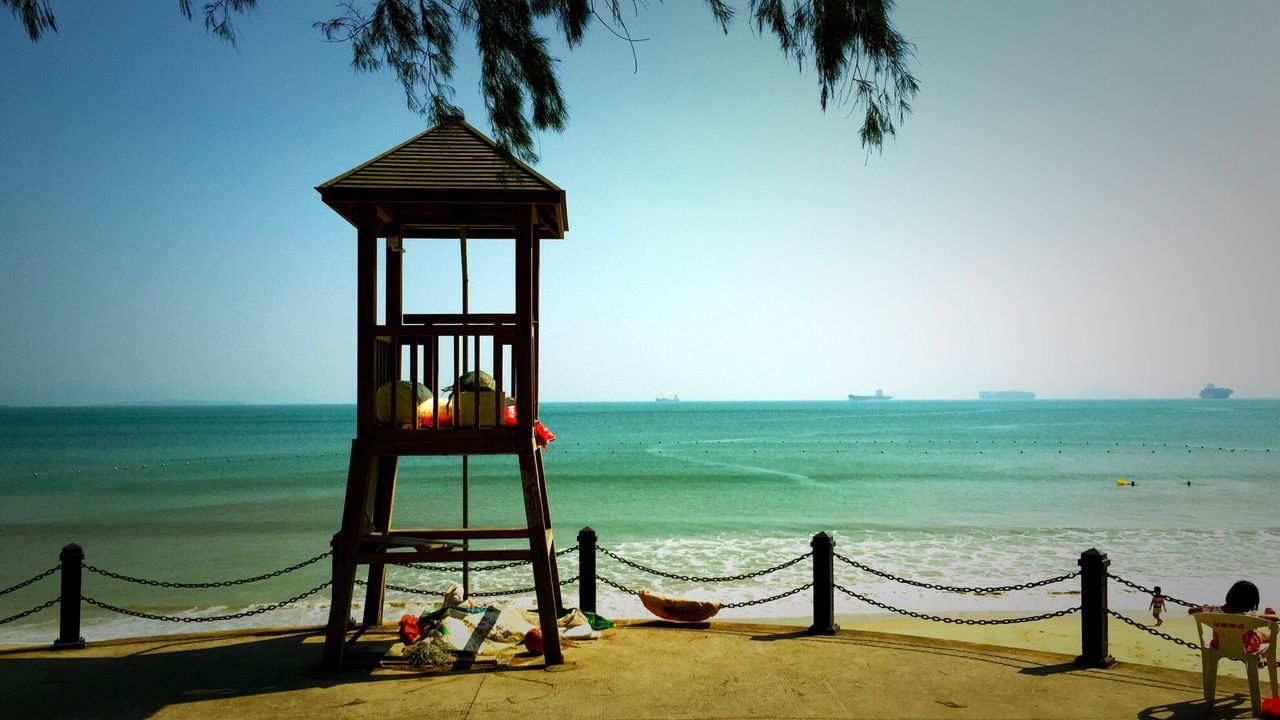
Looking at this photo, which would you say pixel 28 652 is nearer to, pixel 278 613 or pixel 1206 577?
pixel 278 613

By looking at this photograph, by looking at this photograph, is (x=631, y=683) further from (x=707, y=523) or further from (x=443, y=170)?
(x=707, y=523)

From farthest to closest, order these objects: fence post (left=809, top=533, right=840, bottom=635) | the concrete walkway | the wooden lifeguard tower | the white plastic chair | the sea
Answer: the sea
fence post (left=809, top=533, right=840, bottom=635)
the wooden lifeguard tower
the concrete walkway
the white plastic chair

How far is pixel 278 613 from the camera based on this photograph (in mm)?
13352

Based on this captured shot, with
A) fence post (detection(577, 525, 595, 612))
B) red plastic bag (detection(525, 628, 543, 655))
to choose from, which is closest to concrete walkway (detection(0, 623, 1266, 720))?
red plastic bag (detection(525, 628, 543, 655))

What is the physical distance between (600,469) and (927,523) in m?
24.8

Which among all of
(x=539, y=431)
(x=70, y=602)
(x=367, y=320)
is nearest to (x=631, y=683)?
(x=539, y=431)

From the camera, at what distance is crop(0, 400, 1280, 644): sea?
1423cm

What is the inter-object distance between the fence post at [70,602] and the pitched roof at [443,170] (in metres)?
4.55

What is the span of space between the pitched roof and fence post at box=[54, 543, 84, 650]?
4.55 m

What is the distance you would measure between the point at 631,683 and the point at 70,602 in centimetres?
566

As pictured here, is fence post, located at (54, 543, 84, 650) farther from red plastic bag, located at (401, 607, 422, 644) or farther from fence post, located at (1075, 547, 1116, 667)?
fence post, located at (1075, 547, 1116, 667)

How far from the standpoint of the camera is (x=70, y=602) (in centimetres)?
777

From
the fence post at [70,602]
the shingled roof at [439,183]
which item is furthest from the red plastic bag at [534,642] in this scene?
the fence post at [70,602]

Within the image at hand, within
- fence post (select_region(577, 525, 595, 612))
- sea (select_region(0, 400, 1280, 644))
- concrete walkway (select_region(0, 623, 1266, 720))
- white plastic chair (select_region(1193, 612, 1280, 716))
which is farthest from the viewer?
sea (select_region(0, 400, 1280, 644))
